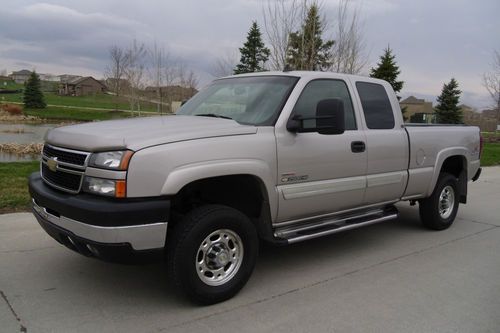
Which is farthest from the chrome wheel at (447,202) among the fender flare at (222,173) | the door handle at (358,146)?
the fender flare at (222,173)

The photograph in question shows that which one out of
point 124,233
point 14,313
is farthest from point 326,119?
point 14,313

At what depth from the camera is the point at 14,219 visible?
6.04 meters

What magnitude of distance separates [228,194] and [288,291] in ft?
3.37

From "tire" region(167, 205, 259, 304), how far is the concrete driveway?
0.17 meters

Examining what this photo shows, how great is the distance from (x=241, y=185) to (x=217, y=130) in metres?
0.58

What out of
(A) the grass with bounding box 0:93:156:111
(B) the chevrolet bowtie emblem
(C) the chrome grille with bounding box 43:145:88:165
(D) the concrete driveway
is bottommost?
(D) the concrete driveway

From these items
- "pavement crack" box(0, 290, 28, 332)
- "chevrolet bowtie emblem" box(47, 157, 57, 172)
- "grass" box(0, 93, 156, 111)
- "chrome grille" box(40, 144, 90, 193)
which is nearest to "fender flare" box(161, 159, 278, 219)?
"chrome grille" box(40, 144, 90, 193)

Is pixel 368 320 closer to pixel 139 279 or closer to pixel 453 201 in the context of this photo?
pixel 139 279

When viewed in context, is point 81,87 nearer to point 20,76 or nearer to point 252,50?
point 20,76

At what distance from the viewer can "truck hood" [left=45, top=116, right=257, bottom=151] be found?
3.42 m

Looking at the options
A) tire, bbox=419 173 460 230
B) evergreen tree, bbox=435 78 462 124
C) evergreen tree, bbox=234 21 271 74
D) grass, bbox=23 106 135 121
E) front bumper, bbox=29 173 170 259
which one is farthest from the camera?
evergreen tree, bbox=435 78 462 124

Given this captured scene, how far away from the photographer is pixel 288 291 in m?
4.16

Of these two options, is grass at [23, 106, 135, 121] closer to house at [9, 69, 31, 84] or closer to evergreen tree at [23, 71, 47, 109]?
evergreen tree at [23, 71, 47, 109]

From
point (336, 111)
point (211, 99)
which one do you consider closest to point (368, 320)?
point (336, 111)
